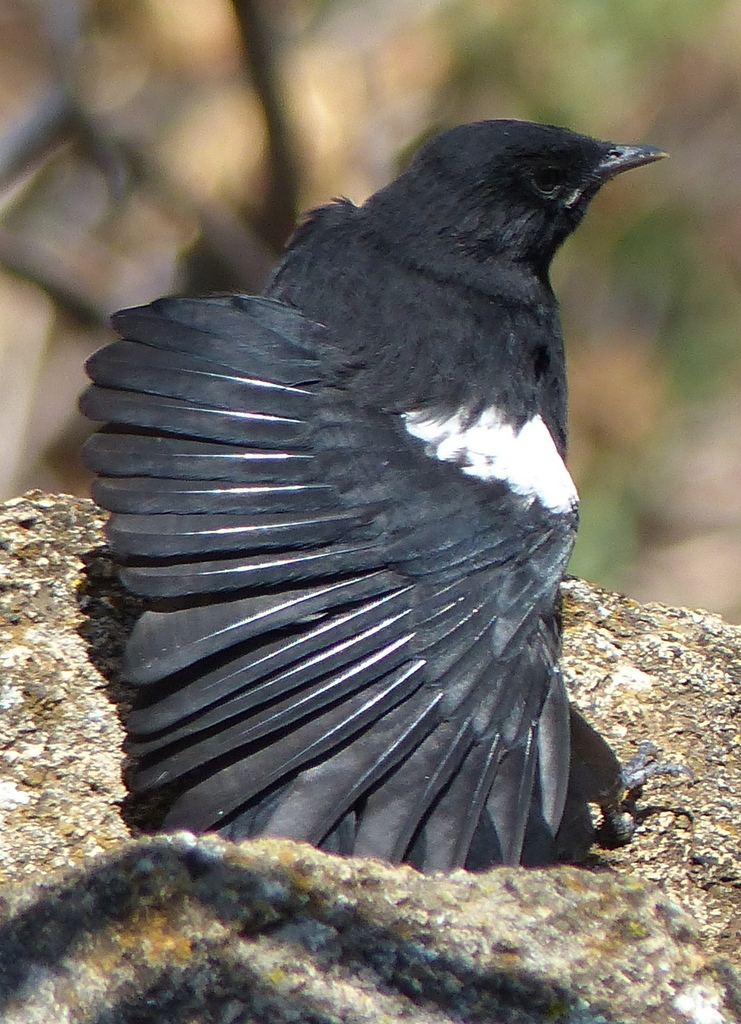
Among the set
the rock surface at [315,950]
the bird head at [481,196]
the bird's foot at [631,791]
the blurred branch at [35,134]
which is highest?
the blurred branch at [35,134]

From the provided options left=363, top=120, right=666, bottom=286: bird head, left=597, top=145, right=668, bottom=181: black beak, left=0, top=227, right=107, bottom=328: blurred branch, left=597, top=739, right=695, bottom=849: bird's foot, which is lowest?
left=597, top=739, right=695, bottom=849: bird's foot

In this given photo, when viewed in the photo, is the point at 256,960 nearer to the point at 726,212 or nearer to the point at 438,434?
the point at 438,434

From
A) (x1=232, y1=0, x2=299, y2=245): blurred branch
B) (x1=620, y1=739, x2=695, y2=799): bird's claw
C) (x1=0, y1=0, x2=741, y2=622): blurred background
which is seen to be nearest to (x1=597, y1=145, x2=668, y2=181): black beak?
(x1=620, y1=739, x2=695, y2=799): bird's claw

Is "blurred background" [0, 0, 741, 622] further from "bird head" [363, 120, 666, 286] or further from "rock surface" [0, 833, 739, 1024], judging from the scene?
"rock surface" [0, 833, 739, 1024]

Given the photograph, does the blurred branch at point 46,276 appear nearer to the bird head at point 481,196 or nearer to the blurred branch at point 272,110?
the blurred branch at point 272,110

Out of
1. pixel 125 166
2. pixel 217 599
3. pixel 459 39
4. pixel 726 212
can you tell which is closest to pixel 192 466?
pixel 217 599

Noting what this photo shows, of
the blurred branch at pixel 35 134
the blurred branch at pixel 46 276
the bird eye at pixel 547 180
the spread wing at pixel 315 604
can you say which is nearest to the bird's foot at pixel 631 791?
the spread wing at pixel 315 604

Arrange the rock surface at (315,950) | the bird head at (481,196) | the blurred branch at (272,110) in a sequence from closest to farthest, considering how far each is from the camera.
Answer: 1. the rock surface at (315,950)
2. the bird head at (481,196)
3. the blurred branch at (272,110)
